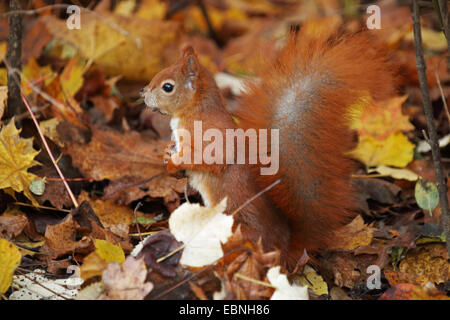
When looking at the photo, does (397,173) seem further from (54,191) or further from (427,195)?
(54,191)

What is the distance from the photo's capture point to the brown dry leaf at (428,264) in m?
1.55

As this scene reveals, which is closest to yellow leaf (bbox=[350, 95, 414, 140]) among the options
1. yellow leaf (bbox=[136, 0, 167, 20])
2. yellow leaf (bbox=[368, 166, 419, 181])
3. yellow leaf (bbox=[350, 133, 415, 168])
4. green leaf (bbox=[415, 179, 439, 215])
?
yellow leaf (bbox=[350, 133, 415, 168])

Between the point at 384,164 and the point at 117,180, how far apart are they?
1002 millimetres

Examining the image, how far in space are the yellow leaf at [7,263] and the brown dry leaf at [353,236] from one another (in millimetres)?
853

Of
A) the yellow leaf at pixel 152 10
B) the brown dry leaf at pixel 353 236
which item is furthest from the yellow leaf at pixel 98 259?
the yellow leaf at pixel 152 10

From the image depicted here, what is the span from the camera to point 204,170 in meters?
1.54

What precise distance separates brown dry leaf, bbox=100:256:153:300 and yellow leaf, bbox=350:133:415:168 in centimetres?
111

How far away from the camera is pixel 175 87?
156 centimetres

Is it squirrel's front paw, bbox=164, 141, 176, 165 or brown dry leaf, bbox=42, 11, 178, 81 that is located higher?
brown dry leaf, bbox=42, 11, 178, 81

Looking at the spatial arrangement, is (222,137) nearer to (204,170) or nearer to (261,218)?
(204,170)

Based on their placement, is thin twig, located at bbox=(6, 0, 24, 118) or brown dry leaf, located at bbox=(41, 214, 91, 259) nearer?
brown dry leaf, located at bbox=(41, 214, 91, 259)

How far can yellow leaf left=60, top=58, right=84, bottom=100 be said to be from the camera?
2.17 metres

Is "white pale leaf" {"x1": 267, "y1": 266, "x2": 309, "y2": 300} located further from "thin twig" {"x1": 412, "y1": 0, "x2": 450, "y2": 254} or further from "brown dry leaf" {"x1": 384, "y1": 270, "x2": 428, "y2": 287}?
"thin twig" {"x1": 412, "y1": 0, "x2": 450, "y2": 254}

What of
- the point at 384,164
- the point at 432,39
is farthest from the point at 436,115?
the point at 432,39
